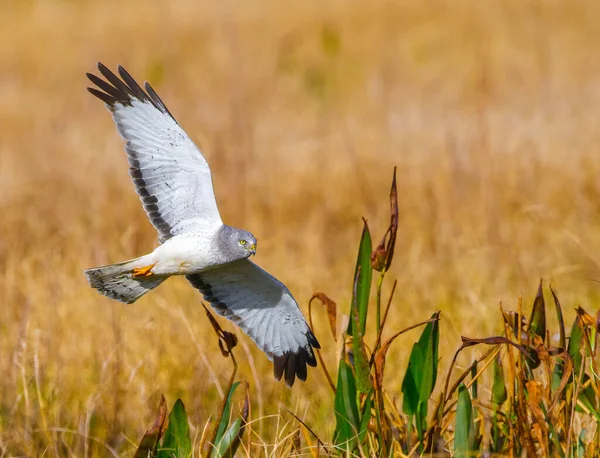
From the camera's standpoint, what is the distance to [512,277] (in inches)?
213

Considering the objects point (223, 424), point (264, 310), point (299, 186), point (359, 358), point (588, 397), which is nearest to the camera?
point (359, 358)

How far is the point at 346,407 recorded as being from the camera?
8.41 ft

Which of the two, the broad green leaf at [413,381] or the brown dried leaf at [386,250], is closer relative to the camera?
the brown dried leaf at [386,250]

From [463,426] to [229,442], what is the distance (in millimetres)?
607

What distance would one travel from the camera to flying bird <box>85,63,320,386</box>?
3100mm

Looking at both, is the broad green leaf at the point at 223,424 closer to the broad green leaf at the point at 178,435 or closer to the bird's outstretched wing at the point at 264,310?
the broad green leaf at the point at 178,435

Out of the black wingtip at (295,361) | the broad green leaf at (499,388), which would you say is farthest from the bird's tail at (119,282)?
the broad green leaf at (499,388)

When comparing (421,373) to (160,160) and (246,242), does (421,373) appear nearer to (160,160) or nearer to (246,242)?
(246,242)

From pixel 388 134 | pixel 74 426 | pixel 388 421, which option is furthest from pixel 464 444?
pixel 388 134

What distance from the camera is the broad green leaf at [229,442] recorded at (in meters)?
2.57

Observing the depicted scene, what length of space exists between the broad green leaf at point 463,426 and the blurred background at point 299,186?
1040mm

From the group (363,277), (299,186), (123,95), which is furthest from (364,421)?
(299,186)

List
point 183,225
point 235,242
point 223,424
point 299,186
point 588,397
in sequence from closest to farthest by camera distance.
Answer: point 223,424, point 588,397, point 235,242, point 183,225, point 299,186

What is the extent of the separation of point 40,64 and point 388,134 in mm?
5760
